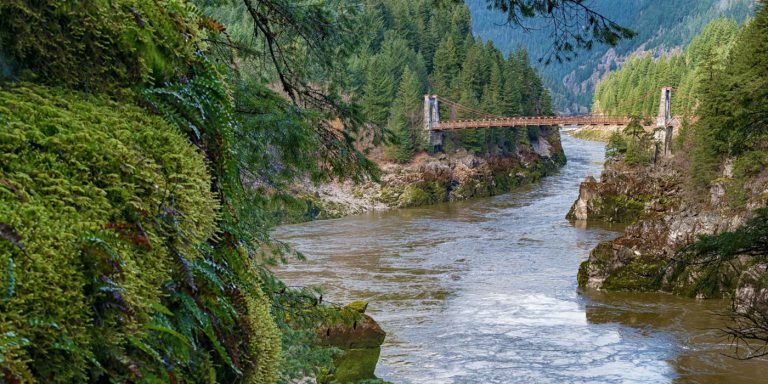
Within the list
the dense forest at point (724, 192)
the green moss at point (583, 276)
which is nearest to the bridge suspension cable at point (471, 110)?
the dense forest at point (724, 192)

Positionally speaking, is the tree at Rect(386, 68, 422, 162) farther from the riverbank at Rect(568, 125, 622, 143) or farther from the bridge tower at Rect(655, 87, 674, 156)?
the riverbank at Rect(568, 125, 622, 143)

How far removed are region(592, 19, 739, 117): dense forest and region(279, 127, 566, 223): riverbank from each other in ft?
74.9

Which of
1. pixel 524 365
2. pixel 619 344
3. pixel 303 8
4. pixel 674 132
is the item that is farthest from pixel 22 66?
pixel 674 132

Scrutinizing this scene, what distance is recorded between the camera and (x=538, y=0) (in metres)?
Answer: 6.46

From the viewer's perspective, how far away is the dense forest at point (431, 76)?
207ft

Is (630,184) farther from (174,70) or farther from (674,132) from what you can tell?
(174,70)

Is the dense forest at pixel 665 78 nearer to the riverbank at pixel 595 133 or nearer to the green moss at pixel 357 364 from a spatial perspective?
the riverbank at pixel 595 133

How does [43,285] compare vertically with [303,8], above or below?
below

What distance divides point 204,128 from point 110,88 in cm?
45

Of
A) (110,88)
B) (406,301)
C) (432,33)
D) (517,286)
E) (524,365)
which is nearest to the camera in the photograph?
(110,88)

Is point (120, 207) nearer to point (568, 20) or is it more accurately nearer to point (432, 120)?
point (568, 20)

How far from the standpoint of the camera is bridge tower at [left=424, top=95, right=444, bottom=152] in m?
63.3

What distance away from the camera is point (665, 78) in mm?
101875

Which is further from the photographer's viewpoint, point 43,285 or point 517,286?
point 517,286
